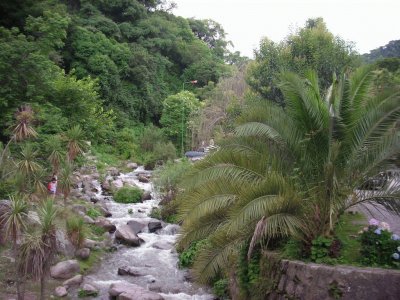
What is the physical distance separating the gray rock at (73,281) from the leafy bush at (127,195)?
9.13 m

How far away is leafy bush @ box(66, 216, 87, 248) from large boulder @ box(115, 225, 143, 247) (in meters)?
2.10

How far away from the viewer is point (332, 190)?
7133 millimetres

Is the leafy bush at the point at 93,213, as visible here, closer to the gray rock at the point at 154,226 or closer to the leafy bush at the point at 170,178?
the gray rock at the point at 154,226

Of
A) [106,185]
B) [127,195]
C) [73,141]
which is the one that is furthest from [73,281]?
[106,185]

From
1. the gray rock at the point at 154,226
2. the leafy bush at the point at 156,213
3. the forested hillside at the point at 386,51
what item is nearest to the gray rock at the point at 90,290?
the gray rock at the point at 154,226

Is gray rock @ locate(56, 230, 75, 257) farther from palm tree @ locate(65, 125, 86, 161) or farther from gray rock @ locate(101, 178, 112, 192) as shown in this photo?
gray rock @ locate(101, 178, 112, 192)

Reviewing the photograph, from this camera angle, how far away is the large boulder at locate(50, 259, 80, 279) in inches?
459

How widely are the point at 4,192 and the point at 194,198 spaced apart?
7.96 meters

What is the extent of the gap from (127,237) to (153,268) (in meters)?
2.39

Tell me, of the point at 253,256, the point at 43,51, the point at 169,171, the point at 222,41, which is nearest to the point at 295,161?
the point at 253,256

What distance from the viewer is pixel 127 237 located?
49.9 ft

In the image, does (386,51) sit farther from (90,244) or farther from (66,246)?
(66,246)

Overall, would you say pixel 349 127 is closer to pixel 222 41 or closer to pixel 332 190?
pixel 332 190

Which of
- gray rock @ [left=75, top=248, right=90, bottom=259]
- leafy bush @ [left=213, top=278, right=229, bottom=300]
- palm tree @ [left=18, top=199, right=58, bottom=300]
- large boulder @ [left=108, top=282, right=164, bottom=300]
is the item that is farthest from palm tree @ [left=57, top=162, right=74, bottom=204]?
leafy bush @ [left=213, top=278, right=229, bottom=300]
